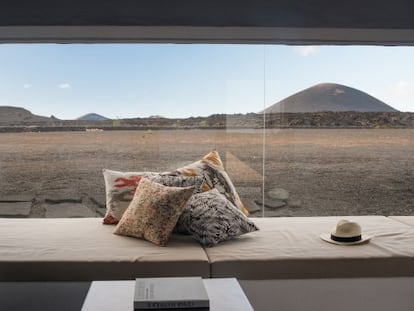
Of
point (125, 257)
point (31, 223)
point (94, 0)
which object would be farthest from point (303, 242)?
point (94, 0)

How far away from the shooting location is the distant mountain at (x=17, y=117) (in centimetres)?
367

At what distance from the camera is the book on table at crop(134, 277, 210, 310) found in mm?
1887

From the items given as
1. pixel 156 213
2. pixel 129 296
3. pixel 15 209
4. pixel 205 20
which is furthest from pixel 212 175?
pixel 15 209

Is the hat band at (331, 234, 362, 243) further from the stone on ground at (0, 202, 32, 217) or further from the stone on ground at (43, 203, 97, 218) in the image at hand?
the stone on ground at (0, 202, 32, 217)

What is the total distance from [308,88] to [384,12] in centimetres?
76

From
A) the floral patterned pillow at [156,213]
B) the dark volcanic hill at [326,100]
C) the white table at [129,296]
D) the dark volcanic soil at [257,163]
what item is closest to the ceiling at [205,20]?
the dark volcanic hill at [326,100]

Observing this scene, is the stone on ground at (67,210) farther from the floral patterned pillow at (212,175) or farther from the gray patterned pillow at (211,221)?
the gray patterned pillow at (211,221)

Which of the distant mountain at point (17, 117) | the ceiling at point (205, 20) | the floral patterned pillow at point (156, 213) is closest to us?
the floral patterned pillow at point (156, 213)

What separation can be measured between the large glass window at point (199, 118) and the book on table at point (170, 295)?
5.71 feet

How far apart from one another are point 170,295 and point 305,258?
95cm

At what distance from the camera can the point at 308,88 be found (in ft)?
12.4

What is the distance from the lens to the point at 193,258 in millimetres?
2553

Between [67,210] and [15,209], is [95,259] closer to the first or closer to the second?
[67,210]

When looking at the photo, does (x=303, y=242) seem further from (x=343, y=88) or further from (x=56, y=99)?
(x=56, y=99)
